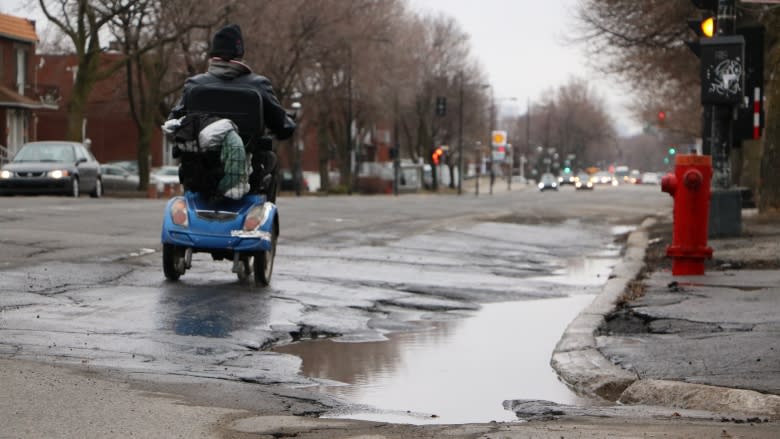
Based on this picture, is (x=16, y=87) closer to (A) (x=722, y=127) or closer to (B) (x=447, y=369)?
(A) (x=722, y=127)

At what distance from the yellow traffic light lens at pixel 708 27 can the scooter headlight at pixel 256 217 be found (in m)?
7.54

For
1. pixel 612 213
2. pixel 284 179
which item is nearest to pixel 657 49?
pixel 612 213

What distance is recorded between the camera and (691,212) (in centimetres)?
1383

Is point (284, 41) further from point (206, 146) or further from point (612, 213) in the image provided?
point (206, 146)

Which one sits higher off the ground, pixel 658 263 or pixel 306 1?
pixel 306 1

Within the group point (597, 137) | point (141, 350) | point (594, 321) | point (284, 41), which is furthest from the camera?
point (597, 137)

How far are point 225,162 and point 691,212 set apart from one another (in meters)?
5.05

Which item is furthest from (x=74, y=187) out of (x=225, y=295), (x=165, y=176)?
(x=165, y=176)

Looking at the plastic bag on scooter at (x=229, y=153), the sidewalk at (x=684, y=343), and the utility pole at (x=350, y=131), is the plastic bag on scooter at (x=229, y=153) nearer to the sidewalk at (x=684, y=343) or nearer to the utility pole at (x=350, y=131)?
the sidewalk at (x=684, y=343)

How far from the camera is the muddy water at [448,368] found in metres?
6.98

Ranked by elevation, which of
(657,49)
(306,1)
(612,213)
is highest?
(306,1)

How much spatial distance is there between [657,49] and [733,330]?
3088cm

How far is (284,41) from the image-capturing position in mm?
58906

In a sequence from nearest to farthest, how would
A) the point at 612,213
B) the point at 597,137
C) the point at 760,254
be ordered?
A: the point at 760,254, the point at 612,213, the point at 597,137
